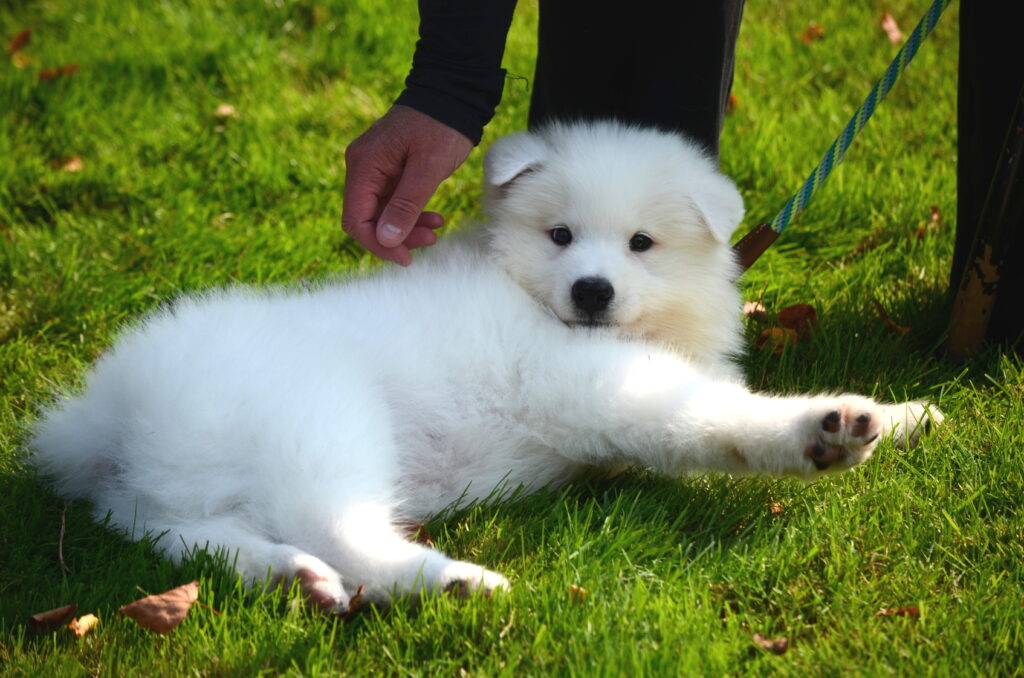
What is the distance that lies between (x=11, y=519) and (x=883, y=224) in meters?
3.06

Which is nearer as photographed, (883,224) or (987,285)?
(987,285)

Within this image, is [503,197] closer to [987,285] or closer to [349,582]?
[349,582]

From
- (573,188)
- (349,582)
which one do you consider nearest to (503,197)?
(573,188)

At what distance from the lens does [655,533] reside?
7.52ft

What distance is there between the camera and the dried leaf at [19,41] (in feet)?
18.2

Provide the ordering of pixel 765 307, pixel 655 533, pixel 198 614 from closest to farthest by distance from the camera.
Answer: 1. pixel 198 614
2. pixel 655 533
3. pixel 765 307

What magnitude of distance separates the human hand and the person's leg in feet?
2.79

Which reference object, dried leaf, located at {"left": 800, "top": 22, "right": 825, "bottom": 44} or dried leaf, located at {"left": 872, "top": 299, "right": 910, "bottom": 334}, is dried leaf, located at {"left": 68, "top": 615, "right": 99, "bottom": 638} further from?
dried leaf, located at {"left": 800, "top": 22, "right": 825, "bottom": 44}

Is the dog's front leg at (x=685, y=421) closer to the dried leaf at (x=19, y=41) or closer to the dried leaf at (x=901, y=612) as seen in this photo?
the dried leaf at (x=901, y=612)

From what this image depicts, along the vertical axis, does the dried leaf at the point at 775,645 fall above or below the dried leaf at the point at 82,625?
above

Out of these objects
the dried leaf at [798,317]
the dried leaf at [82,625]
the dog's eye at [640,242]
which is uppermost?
the dog's eye at [640,242]

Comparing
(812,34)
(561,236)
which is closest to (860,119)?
(561,236)

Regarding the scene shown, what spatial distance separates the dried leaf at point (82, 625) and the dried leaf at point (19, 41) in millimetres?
4428

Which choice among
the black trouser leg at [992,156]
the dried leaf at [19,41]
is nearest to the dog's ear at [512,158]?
the black trouser leg at [992,156]
